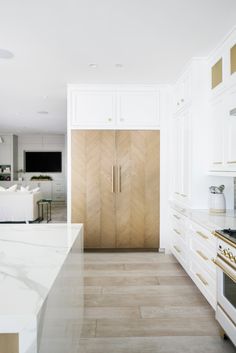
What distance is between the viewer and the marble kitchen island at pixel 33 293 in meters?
0.85

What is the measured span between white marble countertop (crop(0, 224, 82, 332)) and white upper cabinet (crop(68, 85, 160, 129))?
2.58 m

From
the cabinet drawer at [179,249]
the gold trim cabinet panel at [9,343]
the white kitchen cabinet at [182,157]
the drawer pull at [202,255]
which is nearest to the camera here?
the gold trim cabinet panel at [9,343]

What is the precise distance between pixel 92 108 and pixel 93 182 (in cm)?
117

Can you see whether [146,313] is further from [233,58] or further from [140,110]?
[140,110]

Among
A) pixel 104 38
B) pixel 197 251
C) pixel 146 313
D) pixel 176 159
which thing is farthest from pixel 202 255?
pixel 104 38

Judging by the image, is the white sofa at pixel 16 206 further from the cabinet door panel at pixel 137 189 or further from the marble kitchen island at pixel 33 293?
the marble kitchen island at pixel 33 293

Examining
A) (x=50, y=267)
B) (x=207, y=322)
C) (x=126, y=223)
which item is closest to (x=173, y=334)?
(x=207, y=322)

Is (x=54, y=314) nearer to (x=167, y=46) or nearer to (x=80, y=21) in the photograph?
(x=80, y=21)

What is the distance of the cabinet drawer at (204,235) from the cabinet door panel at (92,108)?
2.24m

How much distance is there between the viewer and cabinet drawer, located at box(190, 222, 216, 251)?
8.11 feet

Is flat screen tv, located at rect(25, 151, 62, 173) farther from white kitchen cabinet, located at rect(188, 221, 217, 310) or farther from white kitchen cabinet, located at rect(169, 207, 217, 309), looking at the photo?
white kitchen cabinet, located at rect(188, 221, 217, 310)

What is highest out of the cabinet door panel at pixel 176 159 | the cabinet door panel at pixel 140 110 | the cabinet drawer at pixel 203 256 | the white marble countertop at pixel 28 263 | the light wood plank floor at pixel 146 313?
the cabinet door panel at pixel 140 110

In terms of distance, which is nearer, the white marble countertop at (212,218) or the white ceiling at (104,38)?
the white ceiling at (104,38)

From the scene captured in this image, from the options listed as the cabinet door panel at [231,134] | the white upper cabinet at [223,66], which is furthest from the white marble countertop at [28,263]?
the white upper cabinet at [223,66]
